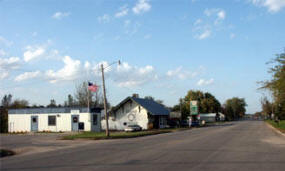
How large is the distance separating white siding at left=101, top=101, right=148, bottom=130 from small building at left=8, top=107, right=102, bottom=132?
9634 millimetres

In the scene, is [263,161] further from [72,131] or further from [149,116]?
[149,116]

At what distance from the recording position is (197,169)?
10.9 m

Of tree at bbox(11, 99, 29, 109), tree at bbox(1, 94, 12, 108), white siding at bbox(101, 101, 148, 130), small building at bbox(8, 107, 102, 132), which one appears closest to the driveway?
small building at bbox(8, 107, 102, 132)

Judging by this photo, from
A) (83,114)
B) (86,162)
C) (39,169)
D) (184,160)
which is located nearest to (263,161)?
(184,160)

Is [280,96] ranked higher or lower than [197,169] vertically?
higher

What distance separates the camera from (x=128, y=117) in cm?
5369

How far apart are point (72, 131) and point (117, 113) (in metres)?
13.4

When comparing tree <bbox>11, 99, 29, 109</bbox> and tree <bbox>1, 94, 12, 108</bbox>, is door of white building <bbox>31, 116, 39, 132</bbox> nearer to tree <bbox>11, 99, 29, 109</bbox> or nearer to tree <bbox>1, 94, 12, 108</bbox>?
tree <bbox>11, 99, 29, 109</bbox>

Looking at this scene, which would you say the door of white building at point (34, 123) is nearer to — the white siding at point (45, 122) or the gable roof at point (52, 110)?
the white siding at point (45, 122)

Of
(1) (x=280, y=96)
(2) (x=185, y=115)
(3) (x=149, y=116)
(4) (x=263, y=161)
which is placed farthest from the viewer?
(2) (x=185, y=115)

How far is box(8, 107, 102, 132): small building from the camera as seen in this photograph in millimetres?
42469

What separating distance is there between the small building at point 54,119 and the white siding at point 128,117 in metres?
9.63

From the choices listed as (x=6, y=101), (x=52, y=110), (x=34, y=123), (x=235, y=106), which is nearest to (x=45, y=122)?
(x=34, y=123)

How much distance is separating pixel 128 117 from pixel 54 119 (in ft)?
46.0
